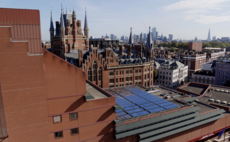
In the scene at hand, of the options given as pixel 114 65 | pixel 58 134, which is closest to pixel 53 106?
pixel 58 134

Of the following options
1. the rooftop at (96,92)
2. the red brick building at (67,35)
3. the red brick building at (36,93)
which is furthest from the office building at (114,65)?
the red brick building at (36,93)

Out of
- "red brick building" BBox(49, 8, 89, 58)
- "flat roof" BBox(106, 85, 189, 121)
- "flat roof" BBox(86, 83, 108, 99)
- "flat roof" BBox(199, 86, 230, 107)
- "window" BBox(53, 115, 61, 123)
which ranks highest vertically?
"red brick building" BBox(49, 8, 89, 58)

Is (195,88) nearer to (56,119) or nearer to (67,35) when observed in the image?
(67,35)

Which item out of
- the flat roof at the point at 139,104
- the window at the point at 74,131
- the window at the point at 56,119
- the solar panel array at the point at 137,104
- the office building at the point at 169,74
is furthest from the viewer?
the office building at the point at 169,74

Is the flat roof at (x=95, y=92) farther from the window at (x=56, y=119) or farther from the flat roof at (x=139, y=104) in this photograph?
the window at (x=56, y=119)

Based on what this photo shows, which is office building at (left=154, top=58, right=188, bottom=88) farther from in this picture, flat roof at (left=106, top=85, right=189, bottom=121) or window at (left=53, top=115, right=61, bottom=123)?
window at (left=53, top=115, right=61, bottom=123)

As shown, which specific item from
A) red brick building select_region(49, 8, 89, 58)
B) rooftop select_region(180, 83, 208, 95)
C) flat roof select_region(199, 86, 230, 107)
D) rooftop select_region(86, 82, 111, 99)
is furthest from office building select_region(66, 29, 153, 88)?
rooftop select_region(86, 82, 111, 99)
